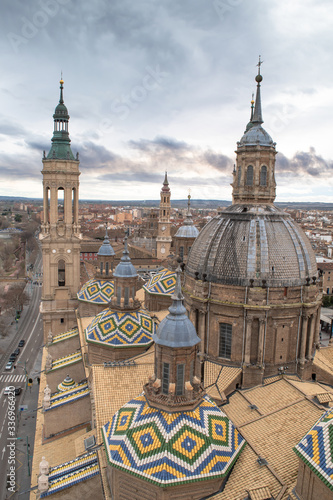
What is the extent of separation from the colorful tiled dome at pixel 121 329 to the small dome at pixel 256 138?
524 inches

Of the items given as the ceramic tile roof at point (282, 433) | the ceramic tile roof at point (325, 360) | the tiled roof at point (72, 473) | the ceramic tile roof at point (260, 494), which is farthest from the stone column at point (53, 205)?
the ceramic tile roof at point (260, 494)

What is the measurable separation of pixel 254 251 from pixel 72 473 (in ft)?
47.0

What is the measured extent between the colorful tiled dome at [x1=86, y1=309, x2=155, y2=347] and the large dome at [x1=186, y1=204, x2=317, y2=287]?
5211 mm

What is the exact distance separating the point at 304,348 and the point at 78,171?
2755cm

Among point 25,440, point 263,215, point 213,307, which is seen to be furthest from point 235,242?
point 25,440

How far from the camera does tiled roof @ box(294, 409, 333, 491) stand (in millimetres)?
12492

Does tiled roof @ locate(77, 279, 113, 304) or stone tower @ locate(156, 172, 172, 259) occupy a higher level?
stone tower @ locate(156, 172, 172, 259)

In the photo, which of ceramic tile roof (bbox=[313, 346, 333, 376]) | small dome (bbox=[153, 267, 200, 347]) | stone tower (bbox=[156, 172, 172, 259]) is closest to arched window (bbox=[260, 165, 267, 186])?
ceramic tile roof (bbox=[313, 346, 333, 376])

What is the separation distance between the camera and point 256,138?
2494 centimetres

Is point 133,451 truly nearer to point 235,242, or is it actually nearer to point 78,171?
point 235,242

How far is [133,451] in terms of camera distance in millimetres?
14914

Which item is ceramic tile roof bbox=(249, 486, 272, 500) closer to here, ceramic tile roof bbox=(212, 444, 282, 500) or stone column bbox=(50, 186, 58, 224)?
ceramic tile roof bbox=(212, 444, 282, 500)

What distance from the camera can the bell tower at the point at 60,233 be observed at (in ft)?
129

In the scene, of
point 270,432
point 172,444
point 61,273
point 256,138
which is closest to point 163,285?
point 61,273
